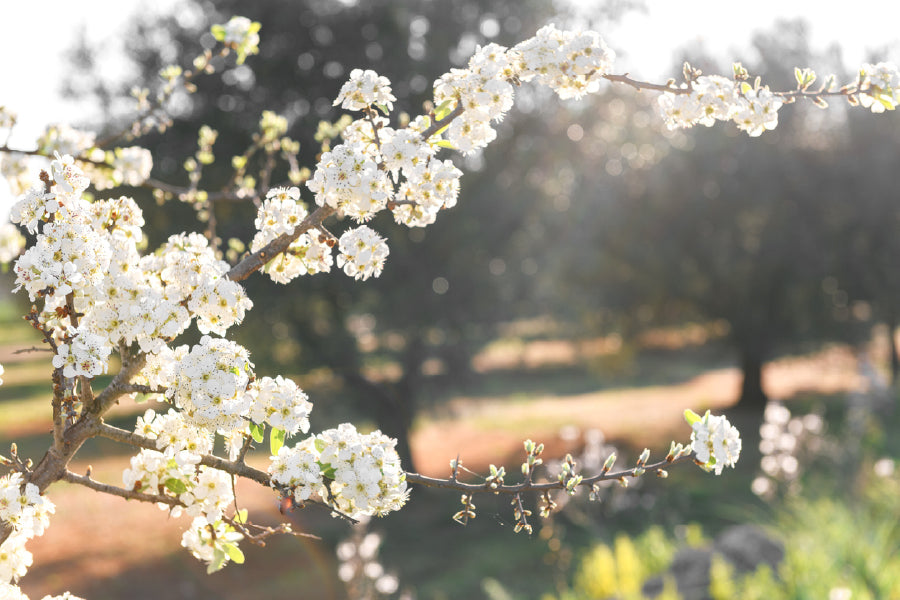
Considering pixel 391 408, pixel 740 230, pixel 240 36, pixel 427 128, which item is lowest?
pixel 427 128

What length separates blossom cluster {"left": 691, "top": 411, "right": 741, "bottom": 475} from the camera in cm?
178

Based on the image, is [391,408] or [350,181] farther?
[391,408]

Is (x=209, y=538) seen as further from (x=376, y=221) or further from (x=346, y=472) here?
(x=376, y=221)

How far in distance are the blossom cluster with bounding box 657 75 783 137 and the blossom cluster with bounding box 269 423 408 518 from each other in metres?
1.23

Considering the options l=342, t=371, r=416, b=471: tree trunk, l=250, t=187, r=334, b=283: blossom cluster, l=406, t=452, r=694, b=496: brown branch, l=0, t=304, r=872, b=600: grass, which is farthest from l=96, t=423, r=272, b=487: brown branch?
l=342, t=371, r=416, b=471: tree trunk

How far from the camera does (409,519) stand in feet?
41.1

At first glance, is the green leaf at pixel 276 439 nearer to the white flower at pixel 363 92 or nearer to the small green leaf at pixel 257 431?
the small green leaf at pixel 257 431

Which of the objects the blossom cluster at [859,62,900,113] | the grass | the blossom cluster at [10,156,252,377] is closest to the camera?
the blossom cluster at [10,156,252,377]

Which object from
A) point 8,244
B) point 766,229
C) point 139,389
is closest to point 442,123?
point 139,389

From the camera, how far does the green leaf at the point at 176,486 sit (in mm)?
1843

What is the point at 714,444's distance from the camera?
1791 millimetres

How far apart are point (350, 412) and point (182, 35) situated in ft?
21.3

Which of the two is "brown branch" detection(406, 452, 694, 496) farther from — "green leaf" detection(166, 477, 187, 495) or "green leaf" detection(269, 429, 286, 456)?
"green leaf" detection(166, 477, 187, 495)

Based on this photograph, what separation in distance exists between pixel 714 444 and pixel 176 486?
1.27m
